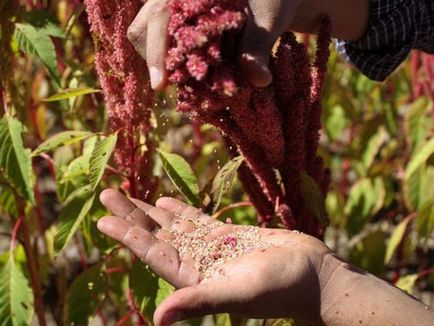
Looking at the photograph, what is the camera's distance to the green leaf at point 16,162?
1861mm

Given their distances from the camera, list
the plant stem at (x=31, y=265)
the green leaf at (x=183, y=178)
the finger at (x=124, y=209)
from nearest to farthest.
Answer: the finger at (x=124, y=209), the green leaf at (x=183, y=178), the plant stem at (x=31, y=265)

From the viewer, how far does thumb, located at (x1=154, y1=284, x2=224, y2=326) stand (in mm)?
1293

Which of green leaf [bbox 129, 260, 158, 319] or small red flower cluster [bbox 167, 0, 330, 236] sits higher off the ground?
small red flower cluster [bbox 167, 0, 330, 236]

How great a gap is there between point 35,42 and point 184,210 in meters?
0.59

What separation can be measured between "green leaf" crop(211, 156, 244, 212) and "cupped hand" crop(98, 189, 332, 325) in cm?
6

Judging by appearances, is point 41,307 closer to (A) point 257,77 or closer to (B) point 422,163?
(A) point 257,77

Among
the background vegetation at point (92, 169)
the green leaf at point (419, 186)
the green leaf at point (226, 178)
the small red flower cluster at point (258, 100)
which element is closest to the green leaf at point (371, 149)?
the background vegetation at point (92, 169)

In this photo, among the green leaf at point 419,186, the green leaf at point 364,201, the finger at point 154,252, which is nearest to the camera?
the finger at point 154,252

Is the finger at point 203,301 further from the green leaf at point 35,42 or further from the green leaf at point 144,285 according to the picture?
the green leaf at point 35,42

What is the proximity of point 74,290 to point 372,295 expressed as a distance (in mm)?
760

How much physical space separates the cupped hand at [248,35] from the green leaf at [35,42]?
0.52 meters

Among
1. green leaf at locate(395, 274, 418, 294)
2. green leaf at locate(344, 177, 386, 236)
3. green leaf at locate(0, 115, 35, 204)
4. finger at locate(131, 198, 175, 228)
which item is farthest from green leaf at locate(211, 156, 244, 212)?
green leaf at locate(344, 177, 386, 236)

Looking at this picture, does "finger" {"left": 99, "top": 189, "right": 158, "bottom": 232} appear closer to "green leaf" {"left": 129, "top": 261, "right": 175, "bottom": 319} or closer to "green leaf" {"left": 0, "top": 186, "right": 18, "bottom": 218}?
"green leaf" {"left": 129, "top": 261, "right": 175, "bottom": 319}

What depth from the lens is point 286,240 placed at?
1.52m
